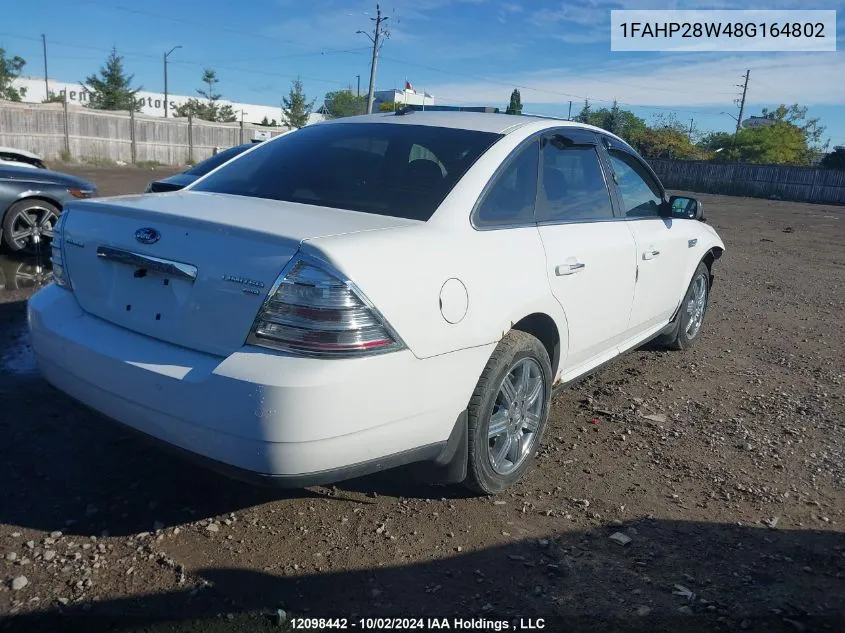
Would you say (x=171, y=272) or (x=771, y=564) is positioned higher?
(x=171, y=272)

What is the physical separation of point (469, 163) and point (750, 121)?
8486 centimetres

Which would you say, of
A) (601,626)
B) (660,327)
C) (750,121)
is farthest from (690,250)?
(750,121)

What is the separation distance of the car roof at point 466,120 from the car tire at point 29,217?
546 centimetres

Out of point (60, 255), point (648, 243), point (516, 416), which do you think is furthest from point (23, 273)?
point (648, 243)

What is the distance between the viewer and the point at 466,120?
395cm

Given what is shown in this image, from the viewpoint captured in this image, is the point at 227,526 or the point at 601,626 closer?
the point at 601,626

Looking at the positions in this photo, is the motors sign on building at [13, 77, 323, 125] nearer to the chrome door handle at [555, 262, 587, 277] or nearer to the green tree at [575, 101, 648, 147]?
the green tree at [575, 101, 648, 147]

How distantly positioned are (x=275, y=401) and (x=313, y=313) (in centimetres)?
33

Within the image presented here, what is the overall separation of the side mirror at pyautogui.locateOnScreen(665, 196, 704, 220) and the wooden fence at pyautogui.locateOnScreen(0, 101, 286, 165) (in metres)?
28.4

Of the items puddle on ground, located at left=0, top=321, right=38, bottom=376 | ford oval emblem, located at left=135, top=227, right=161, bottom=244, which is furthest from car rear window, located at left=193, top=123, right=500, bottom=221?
puddle on ground, located at left=0, top=321, right=38, bottom=376

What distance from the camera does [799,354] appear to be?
6.29 m

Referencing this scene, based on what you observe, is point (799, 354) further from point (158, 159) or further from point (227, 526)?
→ point (158, 159)

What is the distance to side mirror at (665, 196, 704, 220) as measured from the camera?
16.7 ft

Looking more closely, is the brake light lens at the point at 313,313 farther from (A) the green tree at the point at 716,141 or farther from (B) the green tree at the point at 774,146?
(A) the green tree at the point at 716,141
